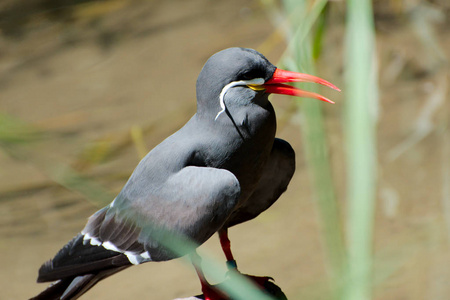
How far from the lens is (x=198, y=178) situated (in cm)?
165

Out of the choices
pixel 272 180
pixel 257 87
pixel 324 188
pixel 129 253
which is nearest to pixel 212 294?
pixel 129 253

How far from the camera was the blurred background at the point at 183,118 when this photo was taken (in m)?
3.97

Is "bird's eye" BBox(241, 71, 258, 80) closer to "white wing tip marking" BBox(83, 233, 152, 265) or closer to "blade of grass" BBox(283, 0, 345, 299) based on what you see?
"white wing tip marking" BBox(83, 233, 152, 265)

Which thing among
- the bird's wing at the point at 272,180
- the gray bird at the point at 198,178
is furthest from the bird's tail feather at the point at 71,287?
the bird's wing at the point at 272,180

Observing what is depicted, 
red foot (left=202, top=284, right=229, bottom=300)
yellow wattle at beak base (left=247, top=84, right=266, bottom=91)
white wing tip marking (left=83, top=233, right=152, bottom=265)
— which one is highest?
yellow wattle at beak base (left=247, top=84, right=266, bottom=91)

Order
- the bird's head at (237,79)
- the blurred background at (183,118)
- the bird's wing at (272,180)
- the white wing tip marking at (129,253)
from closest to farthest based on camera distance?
the bird's head at (237,79)
the white wing tip marking at (129,253)
the bird's wing at (272,180)
the blurred background at (183,118)

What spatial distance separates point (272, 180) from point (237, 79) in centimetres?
49

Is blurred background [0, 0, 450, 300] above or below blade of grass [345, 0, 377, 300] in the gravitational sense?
above

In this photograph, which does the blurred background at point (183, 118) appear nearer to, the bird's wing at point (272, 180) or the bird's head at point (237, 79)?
the bird's wing at point (272, 180)

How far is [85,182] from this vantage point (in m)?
0.65

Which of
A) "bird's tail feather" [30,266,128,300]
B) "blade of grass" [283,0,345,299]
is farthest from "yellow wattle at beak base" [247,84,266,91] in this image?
"blade of grass" [283,0,345,299]

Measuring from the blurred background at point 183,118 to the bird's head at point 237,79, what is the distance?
1.23m

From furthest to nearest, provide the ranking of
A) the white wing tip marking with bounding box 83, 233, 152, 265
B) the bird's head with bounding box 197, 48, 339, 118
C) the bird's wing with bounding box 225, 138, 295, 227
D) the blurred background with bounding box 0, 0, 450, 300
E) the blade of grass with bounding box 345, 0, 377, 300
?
the blurred background with bounding box 0, 0, 450, 300 < the bird's wing with bounding box 225, 138, 295, 227 < the white wing tip marking with bounding box 83, 233, 152, 265 < the bird's head with bounding box 197, 48, 339, 118 < the blade of grass with bounding box 345, 0, 377, 300

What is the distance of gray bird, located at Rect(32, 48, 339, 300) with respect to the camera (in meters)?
1.61
